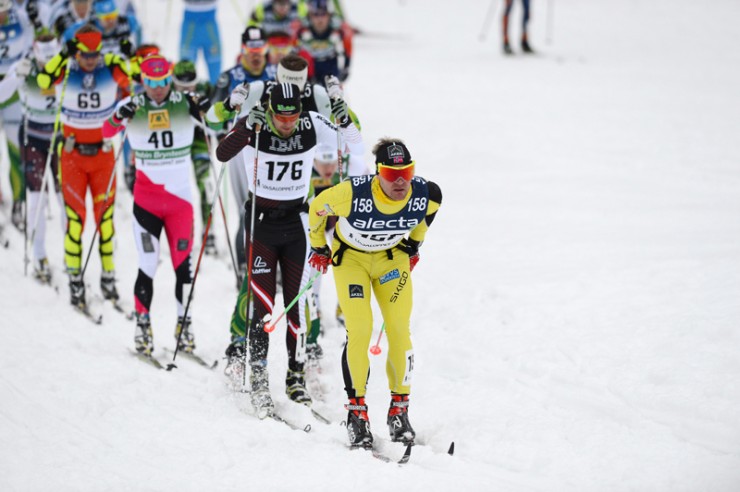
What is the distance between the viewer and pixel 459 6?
23.6 meters

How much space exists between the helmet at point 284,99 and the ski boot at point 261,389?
2041 mm

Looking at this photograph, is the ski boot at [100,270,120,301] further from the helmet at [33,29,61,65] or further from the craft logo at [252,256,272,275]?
the craft logo at [252,256,272,275]

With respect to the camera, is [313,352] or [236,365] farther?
[313,352]

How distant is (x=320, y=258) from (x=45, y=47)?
4827 millimetres

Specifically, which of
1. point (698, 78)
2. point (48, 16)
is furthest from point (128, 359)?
point (698, 78)

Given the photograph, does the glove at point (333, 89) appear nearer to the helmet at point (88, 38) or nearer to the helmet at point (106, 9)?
the helmet at point (88, 38)

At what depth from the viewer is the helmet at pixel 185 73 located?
8516 millimetres

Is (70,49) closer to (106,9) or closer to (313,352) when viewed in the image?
(106,9)

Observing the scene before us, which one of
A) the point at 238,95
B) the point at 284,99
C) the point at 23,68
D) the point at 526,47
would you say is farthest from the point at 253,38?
the point at 526,47

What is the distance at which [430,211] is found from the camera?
6.02 meters

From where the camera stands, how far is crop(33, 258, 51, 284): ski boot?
9.04m

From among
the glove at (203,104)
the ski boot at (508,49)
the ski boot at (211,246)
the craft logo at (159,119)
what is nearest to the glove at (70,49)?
the craft logo at (159,119)

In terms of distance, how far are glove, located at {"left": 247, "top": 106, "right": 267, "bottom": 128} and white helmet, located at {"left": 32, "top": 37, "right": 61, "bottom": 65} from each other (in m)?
3.75

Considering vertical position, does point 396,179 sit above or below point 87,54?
below
